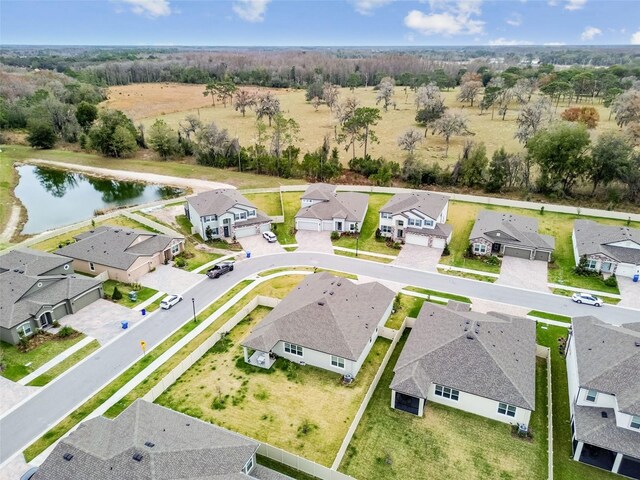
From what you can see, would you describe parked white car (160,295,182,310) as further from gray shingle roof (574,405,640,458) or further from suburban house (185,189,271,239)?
gray shingle roof (574,405,640,458)

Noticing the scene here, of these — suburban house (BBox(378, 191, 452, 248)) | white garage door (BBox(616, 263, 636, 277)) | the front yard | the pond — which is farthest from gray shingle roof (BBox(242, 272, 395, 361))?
the pond

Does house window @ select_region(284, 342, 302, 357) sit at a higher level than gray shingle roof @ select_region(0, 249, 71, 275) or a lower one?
lower

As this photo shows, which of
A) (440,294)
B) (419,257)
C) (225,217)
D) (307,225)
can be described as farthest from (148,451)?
(307,225)

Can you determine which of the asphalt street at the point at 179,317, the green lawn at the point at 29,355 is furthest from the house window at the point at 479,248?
the green lawn at the point at 29,355

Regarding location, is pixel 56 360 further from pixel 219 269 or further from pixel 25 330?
pixel 219 269

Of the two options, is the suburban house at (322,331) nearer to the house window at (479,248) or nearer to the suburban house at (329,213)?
the house window at (479,248)

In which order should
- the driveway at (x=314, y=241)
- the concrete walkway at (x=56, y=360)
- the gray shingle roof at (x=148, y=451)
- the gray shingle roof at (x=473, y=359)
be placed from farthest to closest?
the driveway at (x=314, y=241)
the concrete walkway at (x=56, y=360)
the gray shingle roof at (x=473, y=359)
the gray shingle roof at (x=148, y=451)
